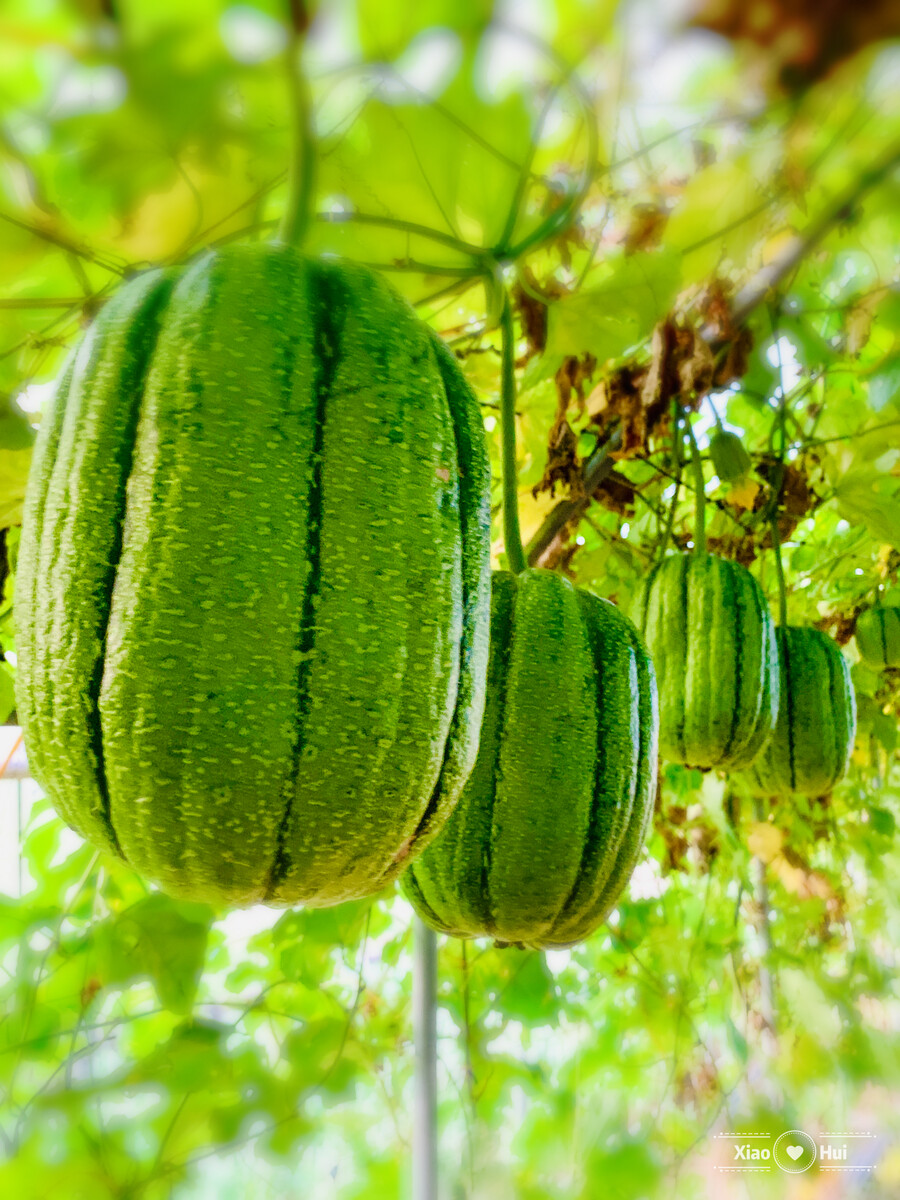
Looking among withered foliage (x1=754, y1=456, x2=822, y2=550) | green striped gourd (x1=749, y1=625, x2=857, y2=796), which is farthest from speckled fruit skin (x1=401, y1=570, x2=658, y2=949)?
withered foliage (x1=754, y1=456, x2=822, y2=550)

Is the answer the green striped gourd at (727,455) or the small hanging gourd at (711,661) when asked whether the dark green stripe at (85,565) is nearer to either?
the small hanging gourd at (711,661)

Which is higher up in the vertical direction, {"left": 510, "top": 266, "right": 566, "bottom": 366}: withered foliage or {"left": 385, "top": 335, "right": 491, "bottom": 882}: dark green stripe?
{"left": 510, "top": 266, "right": 566, "bottom": 366}: withered foliage

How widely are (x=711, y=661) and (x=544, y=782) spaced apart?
690 millimetres

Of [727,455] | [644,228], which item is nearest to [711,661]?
[727,455]

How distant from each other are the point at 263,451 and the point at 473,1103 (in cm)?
193

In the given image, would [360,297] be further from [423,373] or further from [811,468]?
[811,468]

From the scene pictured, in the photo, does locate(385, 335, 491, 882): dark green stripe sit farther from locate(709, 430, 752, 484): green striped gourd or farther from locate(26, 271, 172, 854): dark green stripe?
locate(709, 430, 752, 484): green striped gourd

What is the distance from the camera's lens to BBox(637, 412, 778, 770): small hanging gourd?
140 cm

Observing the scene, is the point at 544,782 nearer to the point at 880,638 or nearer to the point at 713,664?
the point at 713,664

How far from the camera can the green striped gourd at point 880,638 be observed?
7.06ft

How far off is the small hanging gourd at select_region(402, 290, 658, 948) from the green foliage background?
0.20m

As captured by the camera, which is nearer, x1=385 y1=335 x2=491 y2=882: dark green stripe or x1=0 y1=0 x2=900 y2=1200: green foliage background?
x1=0 y1=0 x2=900 y2=1200: green foliage background

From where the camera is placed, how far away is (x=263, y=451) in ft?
1.75

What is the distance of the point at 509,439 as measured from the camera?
0.84 m
